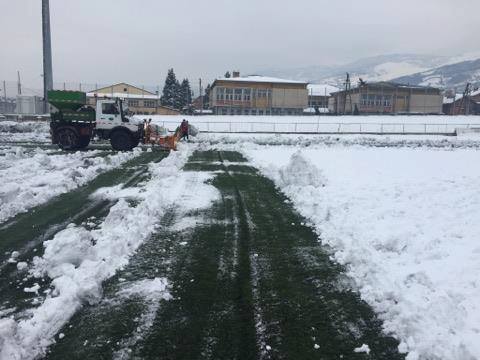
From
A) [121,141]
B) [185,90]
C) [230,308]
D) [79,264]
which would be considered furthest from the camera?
[185,90]

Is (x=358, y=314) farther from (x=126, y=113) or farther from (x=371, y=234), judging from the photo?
(x=126, y=113)

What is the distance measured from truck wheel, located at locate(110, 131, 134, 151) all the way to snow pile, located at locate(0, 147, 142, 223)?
2.58 metres

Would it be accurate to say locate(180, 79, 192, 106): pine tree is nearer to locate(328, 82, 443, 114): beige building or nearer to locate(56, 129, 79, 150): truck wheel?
locate(328, 82, 443, 114): beige building

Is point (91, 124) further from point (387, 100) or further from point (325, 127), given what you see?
point (387, 100)

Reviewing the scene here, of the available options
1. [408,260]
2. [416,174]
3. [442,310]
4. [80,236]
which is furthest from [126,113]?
[442,310]

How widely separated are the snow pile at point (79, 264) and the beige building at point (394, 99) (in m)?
76.3

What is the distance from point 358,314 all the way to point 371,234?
304 cm

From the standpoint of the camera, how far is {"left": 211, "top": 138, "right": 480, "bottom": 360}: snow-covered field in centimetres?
428

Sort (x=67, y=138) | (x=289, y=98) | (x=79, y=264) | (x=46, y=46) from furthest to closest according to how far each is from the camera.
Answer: (x=289, y=98)
(x=46, y=46)
(x=67, y=138)
(x=79, y=264)

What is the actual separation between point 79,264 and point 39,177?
312 inches

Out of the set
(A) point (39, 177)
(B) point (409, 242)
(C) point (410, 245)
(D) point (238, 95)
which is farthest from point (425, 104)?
(C) point (410, 245)

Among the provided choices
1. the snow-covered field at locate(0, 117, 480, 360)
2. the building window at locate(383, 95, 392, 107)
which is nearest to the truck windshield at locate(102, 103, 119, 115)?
the snow-covered field at locate(0, 117, 480, 360)

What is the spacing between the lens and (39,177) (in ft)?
41.7

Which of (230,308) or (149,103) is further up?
(149,103)
